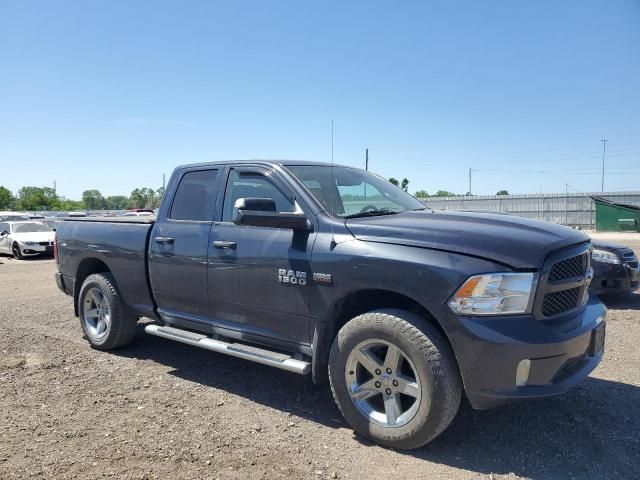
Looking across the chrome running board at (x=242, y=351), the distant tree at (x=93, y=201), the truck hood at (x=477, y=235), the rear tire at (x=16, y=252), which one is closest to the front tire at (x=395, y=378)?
the chrome running board at (x=242, y=351)

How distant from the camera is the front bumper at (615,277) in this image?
713cm

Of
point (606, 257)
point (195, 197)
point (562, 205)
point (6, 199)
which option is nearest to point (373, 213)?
point (195, 197)

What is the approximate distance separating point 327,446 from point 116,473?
1.32 m

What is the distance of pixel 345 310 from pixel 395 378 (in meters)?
0.63

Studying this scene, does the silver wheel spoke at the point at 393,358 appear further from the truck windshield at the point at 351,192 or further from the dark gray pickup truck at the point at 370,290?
the truck windshield at the point at 351,192

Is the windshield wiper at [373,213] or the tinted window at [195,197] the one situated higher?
the tinted window at [195,197]

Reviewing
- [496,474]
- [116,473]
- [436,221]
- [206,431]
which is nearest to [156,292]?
[206,431]

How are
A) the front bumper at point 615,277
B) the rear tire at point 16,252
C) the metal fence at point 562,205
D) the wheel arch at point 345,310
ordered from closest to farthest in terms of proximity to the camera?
the wheel arch at point 345,310 < the front bumper at point 615,277 < the rear tire at point 16,252 < the metal fence at point 562,205

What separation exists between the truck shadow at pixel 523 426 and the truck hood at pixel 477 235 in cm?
125

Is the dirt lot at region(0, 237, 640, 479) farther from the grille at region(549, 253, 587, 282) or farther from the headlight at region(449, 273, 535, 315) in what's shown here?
the grille at region(549, 253, 587, 282)

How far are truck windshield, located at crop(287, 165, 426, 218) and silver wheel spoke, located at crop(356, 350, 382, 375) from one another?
3.41 feet

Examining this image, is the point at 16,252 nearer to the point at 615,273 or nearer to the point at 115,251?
the point at 115,251

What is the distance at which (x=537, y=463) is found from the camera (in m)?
3.13

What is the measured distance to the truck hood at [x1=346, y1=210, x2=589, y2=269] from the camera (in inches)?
120
